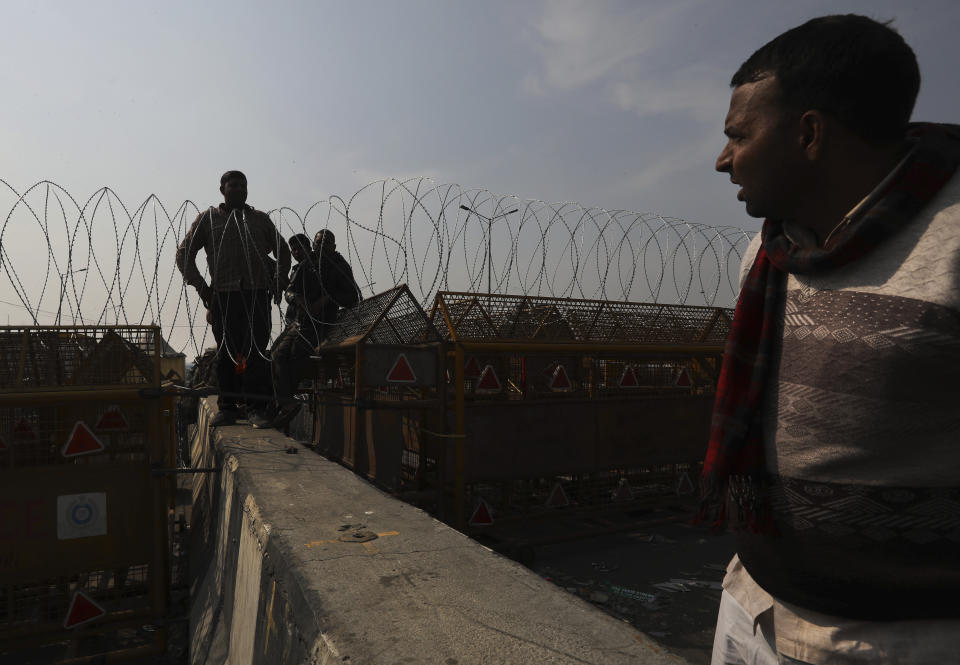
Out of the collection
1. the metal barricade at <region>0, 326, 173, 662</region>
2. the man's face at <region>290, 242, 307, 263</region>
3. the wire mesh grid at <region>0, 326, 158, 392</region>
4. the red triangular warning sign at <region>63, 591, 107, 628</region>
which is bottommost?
the red triangular warning sign at <region>63, 591, 107, 628</region>

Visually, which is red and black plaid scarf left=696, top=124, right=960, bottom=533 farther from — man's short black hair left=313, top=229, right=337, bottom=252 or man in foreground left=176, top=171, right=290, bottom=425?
man's short black hair left=313, top=229, right=337, bottom=252

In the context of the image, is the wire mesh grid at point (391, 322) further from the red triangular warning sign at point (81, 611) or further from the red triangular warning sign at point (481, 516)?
the red triangular warning sign at point (81, 611)

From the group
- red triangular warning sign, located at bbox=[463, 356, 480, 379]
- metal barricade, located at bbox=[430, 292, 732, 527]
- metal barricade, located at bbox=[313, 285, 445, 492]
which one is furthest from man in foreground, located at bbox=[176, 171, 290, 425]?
red triangular warning sign, located at bbox=[463, 356, 480, 379]

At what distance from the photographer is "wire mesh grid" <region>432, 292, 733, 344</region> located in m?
6.11

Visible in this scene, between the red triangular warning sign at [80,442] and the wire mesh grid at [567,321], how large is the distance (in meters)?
3.01

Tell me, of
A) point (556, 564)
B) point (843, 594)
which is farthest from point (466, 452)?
point (843, 594)

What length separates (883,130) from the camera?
34.8 inches

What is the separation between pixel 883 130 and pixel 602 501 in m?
6.50

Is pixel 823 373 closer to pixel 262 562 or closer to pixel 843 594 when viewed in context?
pixel 843 594

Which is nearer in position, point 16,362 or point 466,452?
point 16,362

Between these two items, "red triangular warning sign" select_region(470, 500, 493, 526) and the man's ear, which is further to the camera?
"red triangular warning sign" select_region(470, 500, 493, 526)

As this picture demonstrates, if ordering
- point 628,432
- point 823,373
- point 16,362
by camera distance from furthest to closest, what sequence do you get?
1. point 628,432
2. point 16,362
3. point 823,373

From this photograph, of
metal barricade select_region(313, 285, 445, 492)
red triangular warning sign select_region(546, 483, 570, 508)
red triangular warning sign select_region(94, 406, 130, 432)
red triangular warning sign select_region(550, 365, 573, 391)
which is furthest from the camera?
red triangular warning sign select_region(550, 365, 573, 391)

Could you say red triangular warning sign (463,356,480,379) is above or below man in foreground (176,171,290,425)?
below
